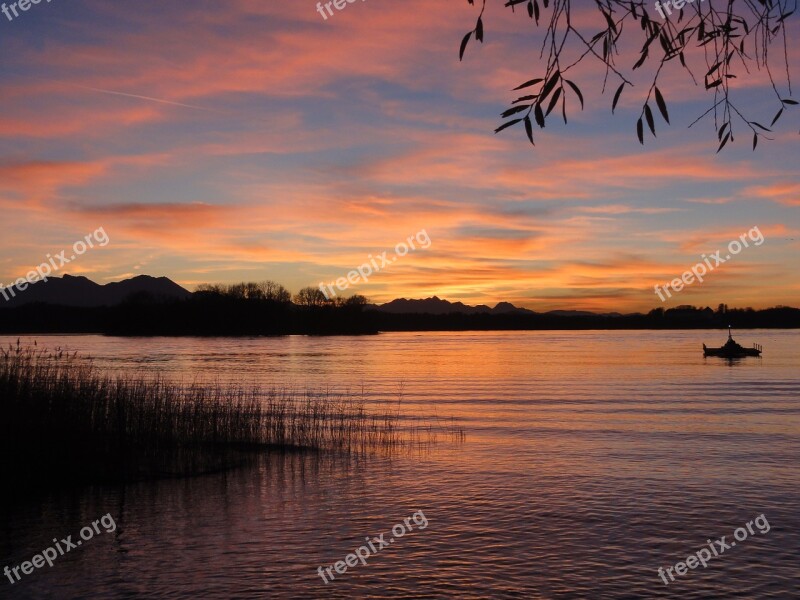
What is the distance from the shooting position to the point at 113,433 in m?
22.5

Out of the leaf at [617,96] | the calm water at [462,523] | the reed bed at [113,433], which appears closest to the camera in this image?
the leaf at [617,96]

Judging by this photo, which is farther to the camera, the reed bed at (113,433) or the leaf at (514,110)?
the reed bed at (113,433)

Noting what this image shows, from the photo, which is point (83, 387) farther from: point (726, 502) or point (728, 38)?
point (728, 38)

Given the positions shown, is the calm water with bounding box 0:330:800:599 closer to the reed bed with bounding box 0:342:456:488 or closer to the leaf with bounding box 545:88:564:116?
the reed bed with bounding box 0:342:456:488

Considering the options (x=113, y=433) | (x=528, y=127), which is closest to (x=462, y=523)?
(x=113, y=433)

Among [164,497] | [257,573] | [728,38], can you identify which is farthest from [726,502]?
[728,38]

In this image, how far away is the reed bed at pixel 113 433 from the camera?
19375 millimetres

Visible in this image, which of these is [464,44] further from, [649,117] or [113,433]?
[113,433]

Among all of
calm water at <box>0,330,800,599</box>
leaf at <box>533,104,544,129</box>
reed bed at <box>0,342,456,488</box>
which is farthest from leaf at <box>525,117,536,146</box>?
reed bed at <box>0,342,456,488</box>

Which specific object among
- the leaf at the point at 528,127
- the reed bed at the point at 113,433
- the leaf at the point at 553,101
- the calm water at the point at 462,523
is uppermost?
the leaf at the point at 553,101

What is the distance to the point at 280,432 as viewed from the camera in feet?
94.9

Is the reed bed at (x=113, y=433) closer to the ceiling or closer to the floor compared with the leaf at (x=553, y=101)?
closer to the floor

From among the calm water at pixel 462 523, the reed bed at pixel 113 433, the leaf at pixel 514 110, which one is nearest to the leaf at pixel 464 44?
the leaf at pixel 514 110

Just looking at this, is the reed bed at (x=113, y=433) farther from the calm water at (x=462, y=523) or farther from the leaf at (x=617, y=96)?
the leaf at (x=617, y=96)
